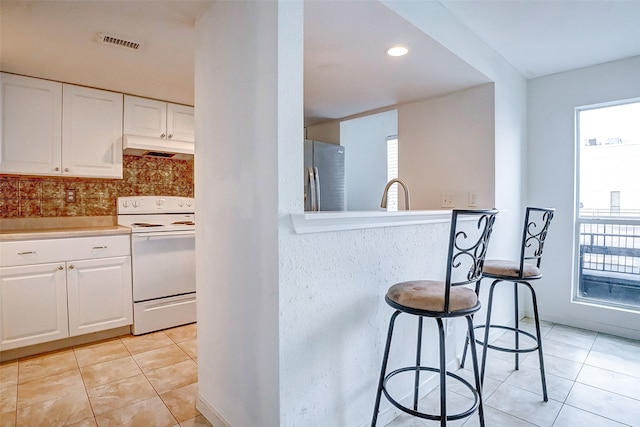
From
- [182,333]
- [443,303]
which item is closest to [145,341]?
[182,333]

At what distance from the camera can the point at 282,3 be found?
1258mm

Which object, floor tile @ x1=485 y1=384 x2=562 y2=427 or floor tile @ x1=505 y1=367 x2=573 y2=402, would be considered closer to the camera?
floor tile @ x1=485 y1=384 x2=562 y2=427

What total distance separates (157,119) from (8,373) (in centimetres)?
223

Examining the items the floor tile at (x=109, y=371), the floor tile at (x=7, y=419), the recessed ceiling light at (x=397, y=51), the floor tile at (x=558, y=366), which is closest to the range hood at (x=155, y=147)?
the floor tile at (x=109, y=371)

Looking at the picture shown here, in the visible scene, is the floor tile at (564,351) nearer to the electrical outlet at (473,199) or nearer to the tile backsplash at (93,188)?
the electrical outlet at (473,199)

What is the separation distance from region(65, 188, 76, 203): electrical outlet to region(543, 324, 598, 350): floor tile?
14.2 ft

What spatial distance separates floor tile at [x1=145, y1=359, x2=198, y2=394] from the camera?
210cm

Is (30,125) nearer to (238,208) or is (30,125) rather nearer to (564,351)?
(238,208)

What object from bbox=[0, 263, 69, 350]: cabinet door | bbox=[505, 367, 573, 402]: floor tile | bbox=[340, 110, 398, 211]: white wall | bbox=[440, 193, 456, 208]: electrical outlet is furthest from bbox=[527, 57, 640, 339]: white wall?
bbox=[0, 263, 69, 350]: cabinet door

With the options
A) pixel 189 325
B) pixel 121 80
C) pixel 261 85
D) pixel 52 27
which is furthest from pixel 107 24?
pixel 189 325

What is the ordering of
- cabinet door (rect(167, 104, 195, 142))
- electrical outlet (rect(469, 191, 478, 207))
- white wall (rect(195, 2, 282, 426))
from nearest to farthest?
1. white wall (rect(195, 2, 282, 426))
2. electrical outlet (rect(469, 191, 478, 207))
3. cabinet door (rect(167, 104, 195, 142))

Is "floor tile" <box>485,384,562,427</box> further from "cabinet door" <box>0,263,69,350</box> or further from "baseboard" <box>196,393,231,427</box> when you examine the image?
"cabinet door" <box>0,263,69,350</box>

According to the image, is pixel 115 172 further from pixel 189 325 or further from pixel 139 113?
pixel 189 325

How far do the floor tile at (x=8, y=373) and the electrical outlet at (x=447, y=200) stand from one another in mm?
3300
